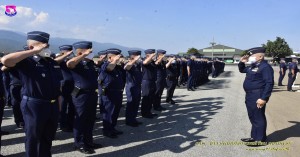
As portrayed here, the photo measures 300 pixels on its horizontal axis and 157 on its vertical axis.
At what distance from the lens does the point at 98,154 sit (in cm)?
493

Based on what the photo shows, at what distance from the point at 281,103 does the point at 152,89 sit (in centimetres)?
587

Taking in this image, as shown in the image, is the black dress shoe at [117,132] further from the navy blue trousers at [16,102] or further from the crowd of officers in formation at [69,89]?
the navy blue trousers at [16,102]

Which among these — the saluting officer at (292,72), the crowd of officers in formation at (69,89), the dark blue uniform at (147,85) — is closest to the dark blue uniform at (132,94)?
the crowd of officers in formation at (69,89)

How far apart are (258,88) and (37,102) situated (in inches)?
162

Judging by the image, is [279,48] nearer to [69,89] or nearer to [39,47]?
[69,89]

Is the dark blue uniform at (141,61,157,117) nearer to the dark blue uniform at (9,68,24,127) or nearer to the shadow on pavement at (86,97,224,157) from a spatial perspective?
the shadow on pavement at (86,97,224,157)

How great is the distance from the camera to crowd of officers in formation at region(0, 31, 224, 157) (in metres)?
3.57

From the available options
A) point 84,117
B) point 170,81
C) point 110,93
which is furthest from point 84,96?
point 170,81

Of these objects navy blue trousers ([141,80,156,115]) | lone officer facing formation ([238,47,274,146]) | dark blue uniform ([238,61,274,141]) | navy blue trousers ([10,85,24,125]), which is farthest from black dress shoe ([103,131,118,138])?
dark blue uniform ([238,61,274,141])

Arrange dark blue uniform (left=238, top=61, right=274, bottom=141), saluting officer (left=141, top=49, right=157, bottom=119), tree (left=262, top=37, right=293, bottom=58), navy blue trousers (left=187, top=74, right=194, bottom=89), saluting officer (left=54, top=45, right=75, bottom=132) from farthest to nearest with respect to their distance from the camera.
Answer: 1. tree (left=262, top=37, right=293, bottom=58)
2. navy blue trousers (left=187, top=74, right=194, bottom=89)
3. saluting officer (left=141, top=49, right=157, bottom=119)
4. saluting officer (left=54, top=45, right=75, bottom=132)
5. dark blue uniform (left=238, top=61, right=274, bottom=141)

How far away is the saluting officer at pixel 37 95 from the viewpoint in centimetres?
354

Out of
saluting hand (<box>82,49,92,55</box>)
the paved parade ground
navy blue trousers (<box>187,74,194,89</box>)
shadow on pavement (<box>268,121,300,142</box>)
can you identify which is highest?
saluting hand (<box>82,49,92,55</box>)

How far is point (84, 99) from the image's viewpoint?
4.90 metres

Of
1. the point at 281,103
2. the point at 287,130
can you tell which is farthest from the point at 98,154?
the point at 281,103
